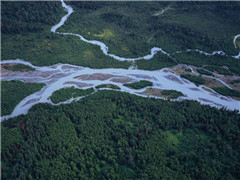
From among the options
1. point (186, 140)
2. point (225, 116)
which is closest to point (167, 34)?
point (225, 116)

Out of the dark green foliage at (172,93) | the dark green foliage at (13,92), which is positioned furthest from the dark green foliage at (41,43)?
the dark green foliage at (172,93)

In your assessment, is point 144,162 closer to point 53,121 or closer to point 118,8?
point 53,121

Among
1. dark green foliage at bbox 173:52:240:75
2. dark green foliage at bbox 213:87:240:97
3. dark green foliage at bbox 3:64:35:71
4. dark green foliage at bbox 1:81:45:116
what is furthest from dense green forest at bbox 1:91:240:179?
dark green foliage at bbox 173:52:240:75

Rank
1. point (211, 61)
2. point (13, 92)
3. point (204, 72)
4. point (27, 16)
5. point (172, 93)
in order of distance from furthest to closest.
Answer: point (27, 16) → point (211, 61) → point (204, 72) → point (172, 93) → point (13, 92)

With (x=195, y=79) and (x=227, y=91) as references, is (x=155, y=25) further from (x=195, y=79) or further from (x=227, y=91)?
(x=227, y=91)

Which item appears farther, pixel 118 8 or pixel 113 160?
pixel 118 8

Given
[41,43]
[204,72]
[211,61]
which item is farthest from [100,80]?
[211,61]
